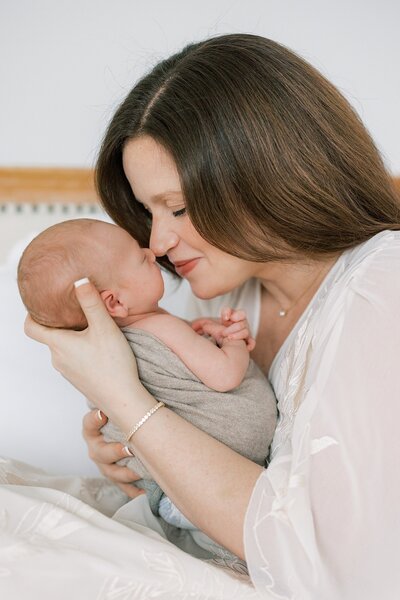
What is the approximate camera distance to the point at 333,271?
153 cm

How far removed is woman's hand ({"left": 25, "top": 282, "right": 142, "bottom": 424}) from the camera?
1325mm

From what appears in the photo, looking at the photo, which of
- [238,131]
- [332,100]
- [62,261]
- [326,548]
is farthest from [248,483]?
[332,100]

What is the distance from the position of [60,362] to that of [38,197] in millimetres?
1190

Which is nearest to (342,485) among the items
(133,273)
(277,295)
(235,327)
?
(235,327)

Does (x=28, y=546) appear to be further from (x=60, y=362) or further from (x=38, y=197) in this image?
(x=38, y=197)

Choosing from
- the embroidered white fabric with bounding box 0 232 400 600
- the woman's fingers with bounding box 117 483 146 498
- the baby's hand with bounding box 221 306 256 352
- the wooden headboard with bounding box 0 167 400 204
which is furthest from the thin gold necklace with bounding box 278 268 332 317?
the wooden headboard with bounding box 0 167 400 204

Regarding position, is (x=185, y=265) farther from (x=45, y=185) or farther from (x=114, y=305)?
(x=45, y=185)

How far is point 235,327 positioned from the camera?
1510 millimetres

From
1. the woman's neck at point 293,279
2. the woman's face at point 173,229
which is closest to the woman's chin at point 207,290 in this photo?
the woman's face at point 173,229

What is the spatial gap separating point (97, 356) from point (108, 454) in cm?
25

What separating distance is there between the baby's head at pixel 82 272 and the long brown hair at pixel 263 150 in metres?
0.15

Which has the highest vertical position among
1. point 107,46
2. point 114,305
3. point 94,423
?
point 107,46

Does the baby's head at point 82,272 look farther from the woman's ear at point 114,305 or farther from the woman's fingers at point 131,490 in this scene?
the woman's fingers at point 131,490

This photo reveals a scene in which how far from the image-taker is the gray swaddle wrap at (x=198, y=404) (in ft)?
4.51
